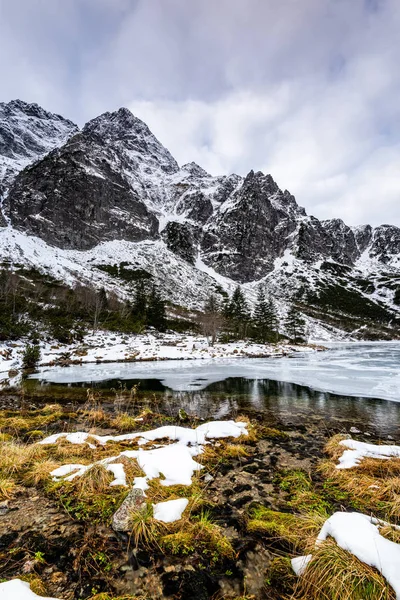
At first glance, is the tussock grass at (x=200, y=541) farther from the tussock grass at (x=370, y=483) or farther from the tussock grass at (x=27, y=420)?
the tussock grass at (x=27, y=420)

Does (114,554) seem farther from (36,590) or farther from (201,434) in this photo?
(201,434)

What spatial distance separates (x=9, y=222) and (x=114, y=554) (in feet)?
508

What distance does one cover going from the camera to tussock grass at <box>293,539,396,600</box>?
2.19m

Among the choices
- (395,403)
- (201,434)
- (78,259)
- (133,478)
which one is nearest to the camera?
(133,478)

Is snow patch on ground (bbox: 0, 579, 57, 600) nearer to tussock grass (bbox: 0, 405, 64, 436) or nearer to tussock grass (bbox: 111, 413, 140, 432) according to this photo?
tussock grass (bbox: 111, 413, 140, 432)

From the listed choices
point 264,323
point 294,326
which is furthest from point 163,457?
point 294,326

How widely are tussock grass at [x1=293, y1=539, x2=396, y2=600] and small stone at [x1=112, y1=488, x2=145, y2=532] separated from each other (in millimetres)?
1959

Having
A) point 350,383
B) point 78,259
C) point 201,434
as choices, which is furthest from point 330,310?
point 201,434

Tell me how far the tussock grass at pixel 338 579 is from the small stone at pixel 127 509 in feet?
6.43

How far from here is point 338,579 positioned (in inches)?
89.7

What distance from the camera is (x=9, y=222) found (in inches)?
4902

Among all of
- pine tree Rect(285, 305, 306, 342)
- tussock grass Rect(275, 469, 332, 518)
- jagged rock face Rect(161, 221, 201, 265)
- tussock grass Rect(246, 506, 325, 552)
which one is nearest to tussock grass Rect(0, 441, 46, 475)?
tussock grass Rect(246, 506, 325, 552)

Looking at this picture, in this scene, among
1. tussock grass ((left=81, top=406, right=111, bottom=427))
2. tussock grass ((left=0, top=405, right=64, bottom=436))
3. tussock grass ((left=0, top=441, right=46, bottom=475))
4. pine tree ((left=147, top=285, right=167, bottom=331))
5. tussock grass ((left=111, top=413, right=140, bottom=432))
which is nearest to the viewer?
tussock grass ((left=0, top=441, right=46, bottom=475))

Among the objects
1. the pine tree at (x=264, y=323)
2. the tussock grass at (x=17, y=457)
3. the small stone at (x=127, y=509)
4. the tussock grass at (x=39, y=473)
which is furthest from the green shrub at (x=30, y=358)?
the pine tree at (x=264, y=323)
